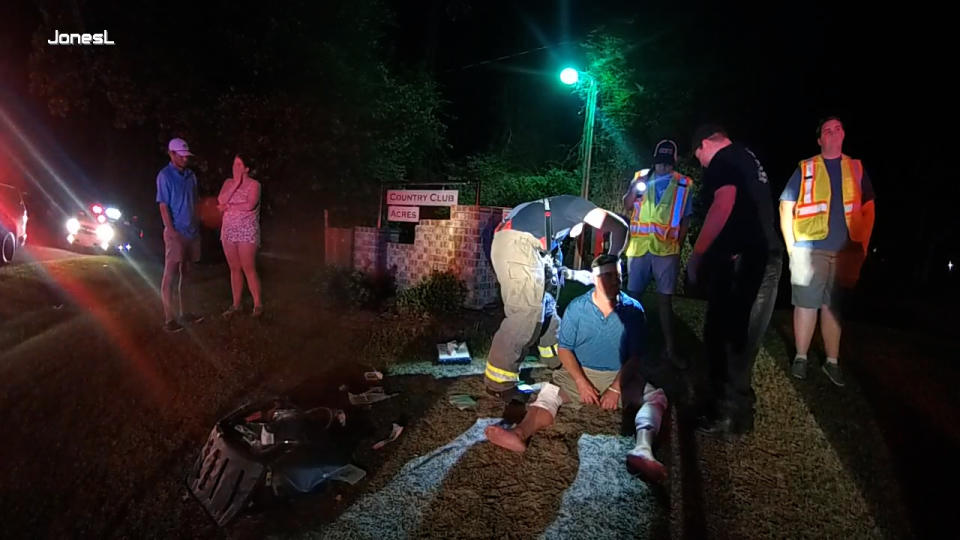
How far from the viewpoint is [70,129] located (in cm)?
1945

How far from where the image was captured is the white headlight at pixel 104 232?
1184 cm

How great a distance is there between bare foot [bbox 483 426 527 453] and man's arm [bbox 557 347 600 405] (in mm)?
491

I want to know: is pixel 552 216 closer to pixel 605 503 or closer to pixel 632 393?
pixel 632 393

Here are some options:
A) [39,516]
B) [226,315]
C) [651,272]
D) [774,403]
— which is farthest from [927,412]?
[226,315]

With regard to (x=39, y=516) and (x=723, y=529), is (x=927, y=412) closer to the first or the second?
(x=723, y=529)

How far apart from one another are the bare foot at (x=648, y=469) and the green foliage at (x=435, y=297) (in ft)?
13.4

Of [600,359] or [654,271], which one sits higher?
[654,271]

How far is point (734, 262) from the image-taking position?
371 cm

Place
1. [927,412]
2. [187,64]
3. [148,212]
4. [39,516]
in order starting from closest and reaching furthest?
[39,516]
[927,412]
[187,64]
[148,212]

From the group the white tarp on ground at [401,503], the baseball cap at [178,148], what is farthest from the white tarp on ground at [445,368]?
the baseball cap at [178,148]

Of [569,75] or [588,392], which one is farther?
[569,75]

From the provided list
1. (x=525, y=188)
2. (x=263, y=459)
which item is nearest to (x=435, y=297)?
(x=263, y=459)

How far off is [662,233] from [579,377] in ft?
5.96

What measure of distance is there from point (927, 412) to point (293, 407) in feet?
14.2
